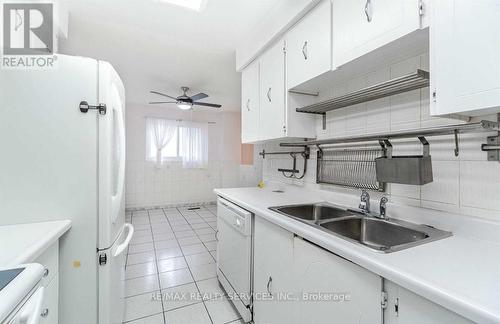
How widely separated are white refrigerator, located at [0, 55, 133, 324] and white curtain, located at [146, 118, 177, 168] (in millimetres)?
4082

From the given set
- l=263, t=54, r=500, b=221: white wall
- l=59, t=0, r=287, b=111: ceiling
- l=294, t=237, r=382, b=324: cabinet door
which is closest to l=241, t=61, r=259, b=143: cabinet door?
l=59, t=0, r=287, b=111: ceiling

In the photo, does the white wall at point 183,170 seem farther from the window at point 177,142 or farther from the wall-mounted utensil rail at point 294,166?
the wall-mounted utensil rail at point 294,166

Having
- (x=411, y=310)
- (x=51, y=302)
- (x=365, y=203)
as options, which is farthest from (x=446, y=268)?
(x=51, y=302)

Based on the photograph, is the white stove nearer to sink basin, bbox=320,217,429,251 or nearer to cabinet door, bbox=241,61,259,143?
sink basin, bbox=320,217,429,251

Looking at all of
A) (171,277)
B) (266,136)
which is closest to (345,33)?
(266,136)

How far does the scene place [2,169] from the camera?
1.04 metres

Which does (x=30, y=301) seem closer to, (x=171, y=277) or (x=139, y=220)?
(x=171, y=277)

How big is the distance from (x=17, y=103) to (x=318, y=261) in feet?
5.44

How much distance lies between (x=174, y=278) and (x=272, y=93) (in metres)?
2.12

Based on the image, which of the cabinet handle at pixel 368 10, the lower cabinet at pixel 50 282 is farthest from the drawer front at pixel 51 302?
the cabinet handle at pixel 368 10

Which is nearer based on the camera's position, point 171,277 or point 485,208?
point 485,208

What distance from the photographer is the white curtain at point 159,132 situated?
16.4 ft

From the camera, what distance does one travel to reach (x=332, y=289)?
36.1 inches

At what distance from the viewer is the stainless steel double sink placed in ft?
3.47
